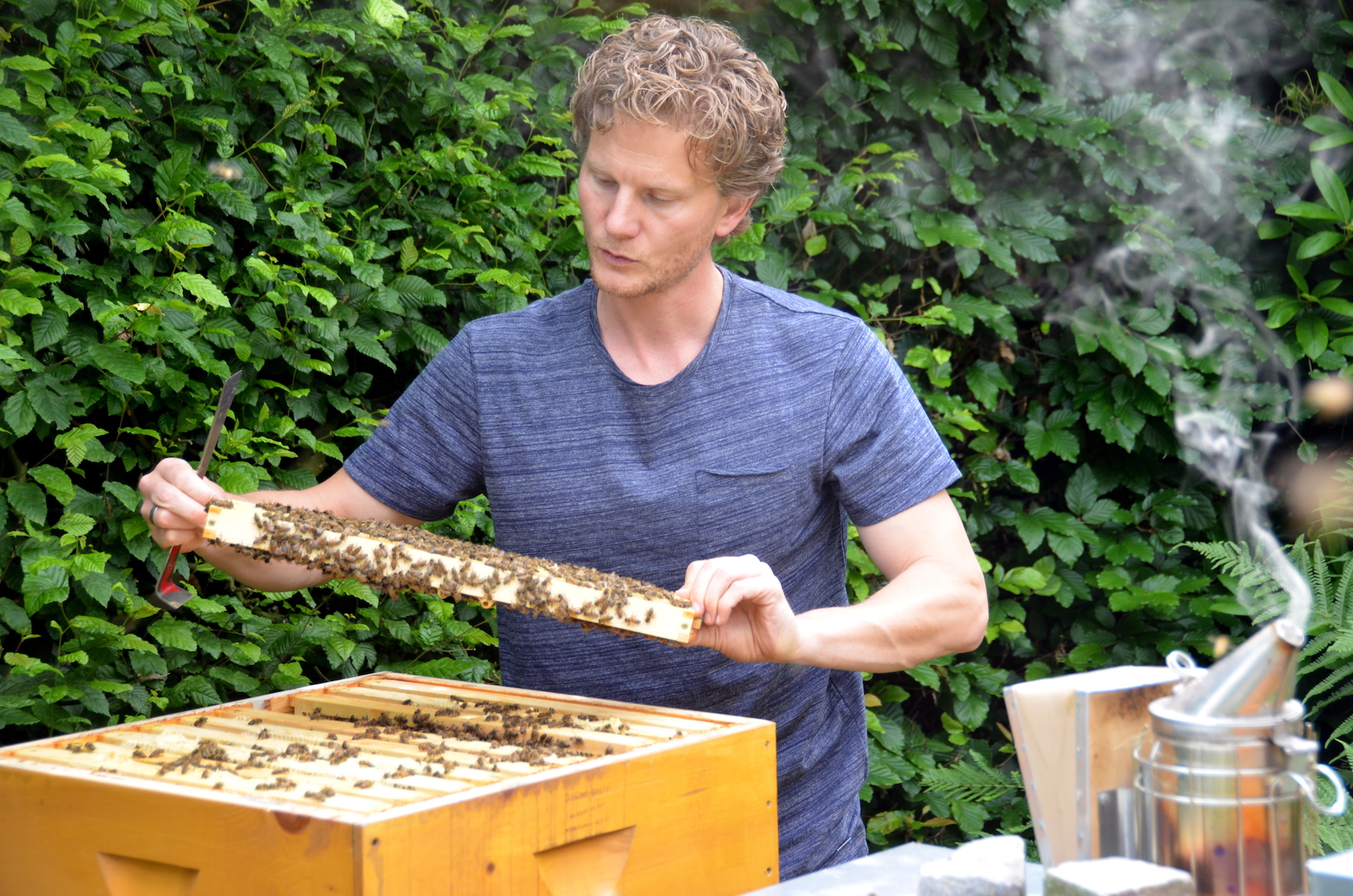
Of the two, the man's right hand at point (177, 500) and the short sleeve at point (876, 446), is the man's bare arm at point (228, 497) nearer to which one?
the man's right hand at point (177, 500)

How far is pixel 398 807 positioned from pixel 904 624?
39.8 inches

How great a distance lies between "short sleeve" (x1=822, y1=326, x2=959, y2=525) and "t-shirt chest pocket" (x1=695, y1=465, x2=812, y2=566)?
0.33 ft

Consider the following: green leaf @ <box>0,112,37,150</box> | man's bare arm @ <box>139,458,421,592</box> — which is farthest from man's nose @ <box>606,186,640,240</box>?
green leaf @ <box>0,112,37,150</box>

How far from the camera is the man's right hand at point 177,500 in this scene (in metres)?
1.86

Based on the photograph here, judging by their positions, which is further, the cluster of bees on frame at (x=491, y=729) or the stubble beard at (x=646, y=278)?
the stubble beard at (x=646, y=278)

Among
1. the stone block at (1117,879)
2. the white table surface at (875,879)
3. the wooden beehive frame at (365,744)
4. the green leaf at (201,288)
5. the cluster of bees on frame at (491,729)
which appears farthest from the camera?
the green leaf at (201,288)

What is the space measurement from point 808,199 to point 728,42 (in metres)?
1.13

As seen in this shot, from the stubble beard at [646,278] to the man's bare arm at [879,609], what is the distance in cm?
56

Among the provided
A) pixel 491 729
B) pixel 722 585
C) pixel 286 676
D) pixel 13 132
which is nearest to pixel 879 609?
pixel 722 585

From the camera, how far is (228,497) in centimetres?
188

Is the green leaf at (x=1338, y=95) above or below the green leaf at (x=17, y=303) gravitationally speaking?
above

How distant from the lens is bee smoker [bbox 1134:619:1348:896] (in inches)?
41.8

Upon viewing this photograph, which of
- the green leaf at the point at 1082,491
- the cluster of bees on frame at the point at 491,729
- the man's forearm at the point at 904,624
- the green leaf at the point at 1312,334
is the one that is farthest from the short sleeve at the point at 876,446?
the green leaf at the point at 1312,334

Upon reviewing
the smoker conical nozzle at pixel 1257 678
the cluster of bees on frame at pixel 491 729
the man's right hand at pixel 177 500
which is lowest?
the cluster of bees on frame at pixel 491 729
